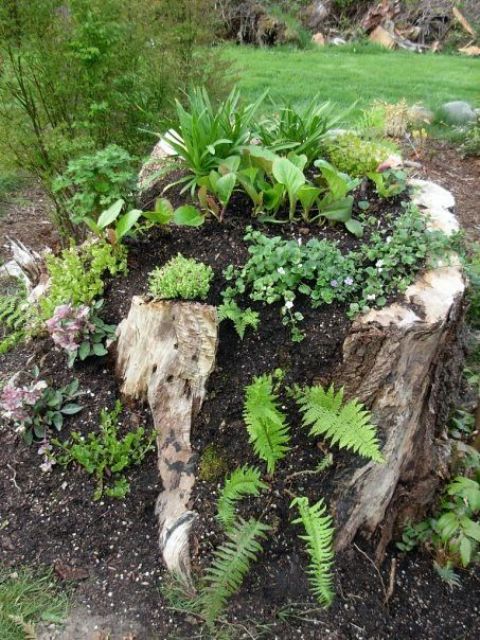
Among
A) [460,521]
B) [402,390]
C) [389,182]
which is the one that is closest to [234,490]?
[402,390]

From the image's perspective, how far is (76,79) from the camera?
153 inches

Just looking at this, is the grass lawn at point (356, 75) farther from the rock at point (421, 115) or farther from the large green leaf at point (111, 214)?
the large green leaf at point (111, 214)

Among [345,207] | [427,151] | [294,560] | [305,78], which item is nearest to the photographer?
[294,560]

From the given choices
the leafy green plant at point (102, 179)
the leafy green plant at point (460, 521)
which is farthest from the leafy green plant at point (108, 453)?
the leafy green plant at point (460, 521)

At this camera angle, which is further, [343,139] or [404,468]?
[343,139]

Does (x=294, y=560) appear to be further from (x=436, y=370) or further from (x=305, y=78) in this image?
(x=305, y=78)

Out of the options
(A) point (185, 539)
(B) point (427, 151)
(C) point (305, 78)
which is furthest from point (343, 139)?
(C) point (305, 78)

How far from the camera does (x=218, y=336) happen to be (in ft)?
8.60

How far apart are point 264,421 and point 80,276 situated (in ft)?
4.50

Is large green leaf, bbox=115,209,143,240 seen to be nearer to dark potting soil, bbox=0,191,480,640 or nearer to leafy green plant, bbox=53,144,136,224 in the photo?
leafy green plant, bbox=53,144,136,224

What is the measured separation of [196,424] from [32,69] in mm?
2709

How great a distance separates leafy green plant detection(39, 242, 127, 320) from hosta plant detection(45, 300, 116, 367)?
7 cm

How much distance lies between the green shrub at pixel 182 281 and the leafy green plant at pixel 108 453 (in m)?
0.64

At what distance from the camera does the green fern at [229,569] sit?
2.20m
